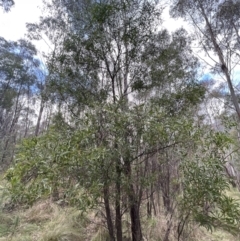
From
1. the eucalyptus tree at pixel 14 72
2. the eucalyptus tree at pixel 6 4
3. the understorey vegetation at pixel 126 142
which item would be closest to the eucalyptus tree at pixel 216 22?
the understorey vegetation at pixel 126 142

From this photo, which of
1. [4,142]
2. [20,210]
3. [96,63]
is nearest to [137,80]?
[96,63]

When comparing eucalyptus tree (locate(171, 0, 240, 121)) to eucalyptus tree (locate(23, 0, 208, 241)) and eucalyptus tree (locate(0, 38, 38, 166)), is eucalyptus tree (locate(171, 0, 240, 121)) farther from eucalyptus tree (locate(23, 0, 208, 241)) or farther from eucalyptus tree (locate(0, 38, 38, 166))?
eucalyptus tree (locate(0, 38, 38, 166))

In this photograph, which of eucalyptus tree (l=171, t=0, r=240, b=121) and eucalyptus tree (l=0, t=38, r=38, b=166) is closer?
eucalyptus tree (l=171, t=0, r=240, b=121)

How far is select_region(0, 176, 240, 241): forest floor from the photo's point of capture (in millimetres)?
3257

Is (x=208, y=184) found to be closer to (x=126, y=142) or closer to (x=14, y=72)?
(x=126, y=142)

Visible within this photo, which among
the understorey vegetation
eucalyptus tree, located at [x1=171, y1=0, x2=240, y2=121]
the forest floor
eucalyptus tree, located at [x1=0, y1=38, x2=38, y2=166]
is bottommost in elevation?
the forest floor

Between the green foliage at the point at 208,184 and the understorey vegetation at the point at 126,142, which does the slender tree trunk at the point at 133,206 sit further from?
the green foliage at the point at 208,184

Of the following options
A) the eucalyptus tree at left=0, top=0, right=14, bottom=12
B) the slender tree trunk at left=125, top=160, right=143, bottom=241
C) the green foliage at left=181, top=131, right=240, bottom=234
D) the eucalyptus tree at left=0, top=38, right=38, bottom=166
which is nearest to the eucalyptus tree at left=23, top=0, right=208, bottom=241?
the slender tree trunk at left=125, top=160, right=143, bottom=241

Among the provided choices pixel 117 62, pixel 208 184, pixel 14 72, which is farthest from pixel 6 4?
pixel 208 184

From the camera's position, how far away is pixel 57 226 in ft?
11.3

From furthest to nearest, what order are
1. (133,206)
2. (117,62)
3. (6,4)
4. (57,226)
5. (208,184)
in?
(6,4)
(57,226)
(117,62)
(133,206)
(208,184)

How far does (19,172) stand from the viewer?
1489 mm

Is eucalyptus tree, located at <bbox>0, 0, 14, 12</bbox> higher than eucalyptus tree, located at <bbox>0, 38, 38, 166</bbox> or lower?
lower

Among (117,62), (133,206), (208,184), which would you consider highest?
(117,62)
